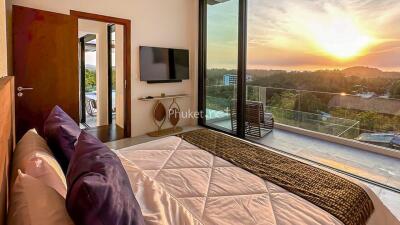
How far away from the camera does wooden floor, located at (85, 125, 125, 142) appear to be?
14.9 feet

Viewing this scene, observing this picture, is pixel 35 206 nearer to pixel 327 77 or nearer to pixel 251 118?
pixel 251 118

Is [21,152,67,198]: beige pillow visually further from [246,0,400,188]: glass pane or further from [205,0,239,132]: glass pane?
[205,0,239,132]: glass pane

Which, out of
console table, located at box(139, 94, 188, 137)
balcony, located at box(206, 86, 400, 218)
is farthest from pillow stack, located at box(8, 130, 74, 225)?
console table, located at box(139, 94, 188, 137)

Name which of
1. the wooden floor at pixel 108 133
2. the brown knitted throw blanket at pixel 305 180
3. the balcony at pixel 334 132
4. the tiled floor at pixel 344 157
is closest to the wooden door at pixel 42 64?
the wooden floor at pixel 108 133

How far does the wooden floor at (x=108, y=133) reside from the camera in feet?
14.9

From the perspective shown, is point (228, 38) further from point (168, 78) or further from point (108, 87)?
point (108, 87)

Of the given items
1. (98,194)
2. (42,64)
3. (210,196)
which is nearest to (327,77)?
(210,196)

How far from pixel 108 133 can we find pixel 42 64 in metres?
1.85

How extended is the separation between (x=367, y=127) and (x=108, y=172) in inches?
157

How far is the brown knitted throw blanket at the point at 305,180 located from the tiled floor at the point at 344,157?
1.36m

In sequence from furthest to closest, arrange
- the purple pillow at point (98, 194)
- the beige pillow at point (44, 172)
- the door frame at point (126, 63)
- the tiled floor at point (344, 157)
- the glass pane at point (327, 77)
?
the door frame at point (126, 63) < the glass pane at point (327, 77) < the tiled floor at point (344, 157) < the beige pillow at point (44, 172) < the purple pillow at point (98, 194)

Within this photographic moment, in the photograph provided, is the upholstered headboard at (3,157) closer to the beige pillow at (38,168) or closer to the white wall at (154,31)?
the beige pillow at (38,168)

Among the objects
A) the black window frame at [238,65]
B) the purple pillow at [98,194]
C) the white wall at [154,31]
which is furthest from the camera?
the black window frame at [238,65]

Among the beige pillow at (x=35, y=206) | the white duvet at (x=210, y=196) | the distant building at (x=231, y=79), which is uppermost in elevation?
the distant building at (x=231, y=79)
